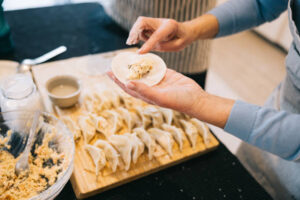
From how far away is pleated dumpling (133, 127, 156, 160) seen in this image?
1086 mm

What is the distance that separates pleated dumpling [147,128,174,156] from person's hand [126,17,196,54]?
383 mm

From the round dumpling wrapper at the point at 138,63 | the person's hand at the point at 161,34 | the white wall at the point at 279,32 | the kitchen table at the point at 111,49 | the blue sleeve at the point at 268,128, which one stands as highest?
the person's hand at the point at 161,34

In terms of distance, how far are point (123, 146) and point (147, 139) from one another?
116 mm

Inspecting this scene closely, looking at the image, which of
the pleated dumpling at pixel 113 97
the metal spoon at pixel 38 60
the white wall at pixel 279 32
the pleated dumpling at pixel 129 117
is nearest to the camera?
the pleated dumpling at pixel 129 117

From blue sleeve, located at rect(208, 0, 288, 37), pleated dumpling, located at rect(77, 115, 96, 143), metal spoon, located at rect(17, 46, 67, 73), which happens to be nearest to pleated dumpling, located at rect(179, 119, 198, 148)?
pleated dumpling, located at rect(77, 115, 96, 143)

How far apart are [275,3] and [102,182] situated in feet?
3.89

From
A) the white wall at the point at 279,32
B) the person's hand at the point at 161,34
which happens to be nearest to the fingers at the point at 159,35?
the person's hand at the point at 161,34

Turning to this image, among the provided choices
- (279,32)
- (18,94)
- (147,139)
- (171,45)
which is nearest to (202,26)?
(171,45)

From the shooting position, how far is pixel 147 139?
3.62ft

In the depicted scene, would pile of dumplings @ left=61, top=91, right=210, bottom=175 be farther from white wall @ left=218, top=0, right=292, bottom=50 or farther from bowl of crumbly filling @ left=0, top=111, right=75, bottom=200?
white wall @ left=218, top=0, right=292, bottom=50

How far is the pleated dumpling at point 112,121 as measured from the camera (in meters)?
1.17

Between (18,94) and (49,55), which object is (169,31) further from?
(49,55)

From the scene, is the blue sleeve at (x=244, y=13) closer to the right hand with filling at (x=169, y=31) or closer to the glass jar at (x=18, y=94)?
the right hand with filling at (x=169, y=31)

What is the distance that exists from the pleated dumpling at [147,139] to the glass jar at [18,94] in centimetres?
50
